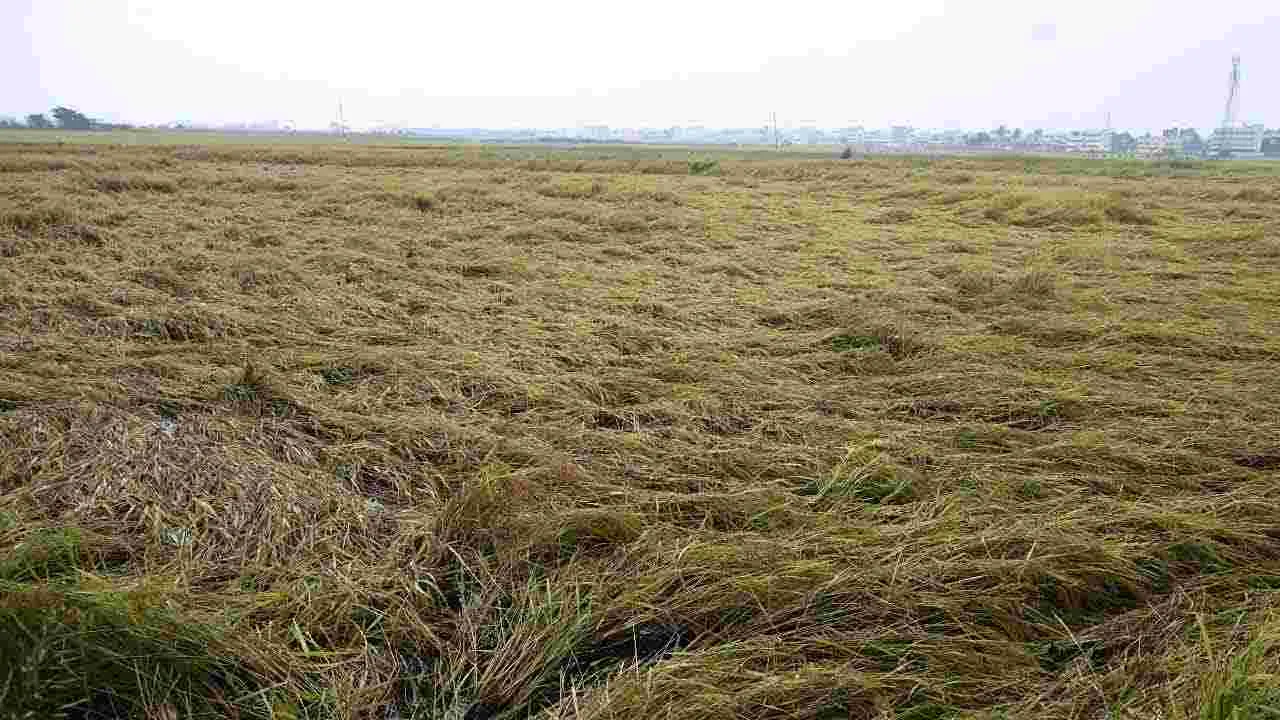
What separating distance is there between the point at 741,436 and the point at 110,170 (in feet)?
47.8

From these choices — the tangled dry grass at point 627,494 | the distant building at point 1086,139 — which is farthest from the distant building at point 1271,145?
the tangled dry grass at point 627,494

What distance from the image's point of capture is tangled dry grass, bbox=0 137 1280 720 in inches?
65.3

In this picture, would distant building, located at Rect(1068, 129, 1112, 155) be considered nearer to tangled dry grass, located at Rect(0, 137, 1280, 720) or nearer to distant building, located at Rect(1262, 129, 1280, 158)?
distant building, located at Rect(1262, 129, 1280, 158)

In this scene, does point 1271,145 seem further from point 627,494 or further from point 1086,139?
point 627,494

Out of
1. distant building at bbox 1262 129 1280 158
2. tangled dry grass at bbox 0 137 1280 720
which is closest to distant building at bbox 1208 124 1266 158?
distant building at bbox 1262 129 1280 158

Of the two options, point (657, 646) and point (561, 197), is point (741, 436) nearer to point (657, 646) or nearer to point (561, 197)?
point (657, 646)

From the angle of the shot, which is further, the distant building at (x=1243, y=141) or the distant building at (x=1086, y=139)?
the distant building at (x=1086, y=139)

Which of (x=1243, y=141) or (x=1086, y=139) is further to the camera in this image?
(x=1086, y=139)

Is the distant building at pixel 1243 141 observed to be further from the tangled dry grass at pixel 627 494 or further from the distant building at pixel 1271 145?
the tangled dry grass at pixel 627 494

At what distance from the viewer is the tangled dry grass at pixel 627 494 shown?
1658mm

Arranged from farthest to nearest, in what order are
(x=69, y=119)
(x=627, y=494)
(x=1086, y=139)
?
1. (x=1086, y=139)
2. (x=69, y=119)
3. (x=627, y=494)

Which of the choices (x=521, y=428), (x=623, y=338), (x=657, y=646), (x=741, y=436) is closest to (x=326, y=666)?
(x=657, y=646)

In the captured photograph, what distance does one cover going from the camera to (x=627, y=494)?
254 cm

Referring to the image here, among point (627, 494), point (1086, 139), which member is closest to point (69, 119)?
point (627, 494)
